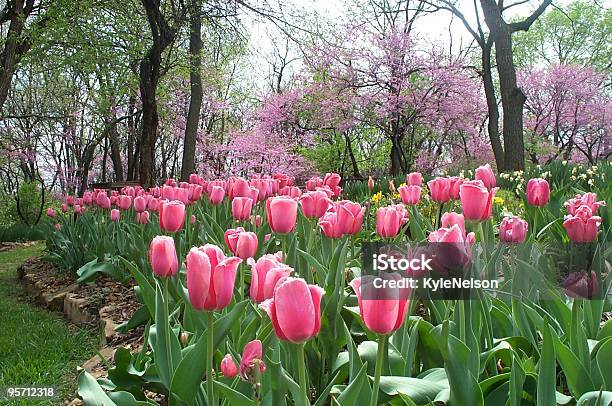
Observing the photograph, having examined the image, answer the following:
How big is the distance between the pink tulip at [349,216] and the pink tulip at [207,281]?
2.57 feet

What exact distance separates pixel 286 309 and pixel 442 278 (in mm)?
591

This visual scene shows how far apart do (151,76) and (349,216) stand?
25.5 ft

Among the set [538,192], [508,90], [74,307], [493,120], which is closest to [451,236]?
[538,192]

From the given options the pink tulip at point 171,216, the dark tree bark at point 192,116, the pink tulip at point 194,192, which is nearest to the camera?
the pink tulip at point 171,216

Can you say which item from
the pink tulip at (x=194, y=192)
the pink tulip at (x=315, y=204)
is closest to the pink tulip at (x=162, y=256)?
the pink tulip at (x=315, y=204)

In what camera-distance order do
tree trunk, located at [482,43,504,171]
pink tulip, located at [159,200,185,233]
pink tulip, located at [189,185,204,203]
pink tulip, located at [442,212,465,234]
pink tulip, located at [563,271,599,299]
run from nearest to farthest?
1. pink tulip, located at [563,271,599,299]
2. pink tulip, located at [442,212,465,234]
3. pink tulip, located at [159,200,185,233]
4. pink tulip, located at [189,185,204,203]
5. tree trunk, located at [482,43,504,171]

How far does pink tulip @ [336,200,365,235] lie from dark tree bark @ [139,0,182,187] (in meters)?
7.14

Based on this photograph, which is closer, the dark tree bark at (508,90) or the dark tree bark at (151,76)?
the dark tree bark at (151,76)

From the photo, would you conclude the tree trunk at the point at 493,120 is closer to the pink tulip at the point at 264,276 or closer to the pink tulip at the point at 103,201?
the pink tulip at the point at 103,201

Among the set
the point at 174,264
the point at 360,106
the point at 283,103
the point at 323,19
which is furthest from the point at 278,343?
the point at 283,103

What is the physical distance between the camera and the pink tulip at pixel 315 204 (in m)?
2.12

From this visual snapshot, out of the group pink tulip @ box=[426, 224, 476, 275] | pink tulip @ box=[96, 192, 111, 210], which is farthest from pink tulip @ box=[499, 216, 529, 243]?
pink tulip @ box=[96, 192, 111, 210]

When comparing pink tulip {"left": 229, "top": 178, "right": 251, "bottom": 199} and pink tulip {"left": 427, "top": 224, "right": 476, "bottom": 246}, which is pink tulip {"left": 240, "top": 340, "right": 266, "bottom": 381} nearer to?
pink tulip {"left": 427, "top": 224, "right": 476, "bottom": 246}

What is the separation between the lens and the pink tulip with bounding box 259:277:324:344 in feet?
2.58
